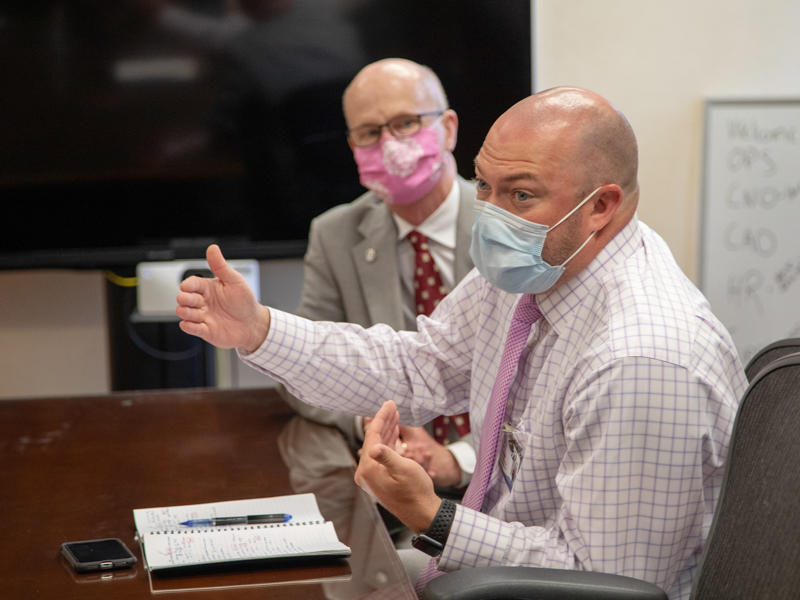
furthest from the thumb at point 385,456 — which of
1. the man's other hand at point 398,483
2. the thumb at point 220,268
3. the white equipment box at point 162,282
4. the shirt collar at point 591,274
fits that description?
the white equipment box at point 162,282

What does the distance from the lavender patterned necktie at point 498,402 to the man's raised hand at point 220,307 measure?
0.45 m

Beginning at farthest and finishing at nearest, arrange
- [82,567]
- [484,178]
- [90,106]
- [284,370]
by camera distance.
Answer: [90,106]
[284,370]
[484,178]
[82,567]

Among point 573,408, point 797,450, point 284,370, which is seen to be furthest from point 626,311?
point 284,370

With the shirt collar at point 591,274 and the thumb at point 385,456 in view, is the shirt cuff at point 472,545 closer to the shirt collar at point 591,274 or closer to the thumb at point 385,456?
the thumb at point 385,456

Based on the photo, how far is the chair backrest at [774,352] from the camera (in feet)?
3.81

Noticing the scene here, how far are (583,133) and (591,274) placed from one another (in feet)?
0.72

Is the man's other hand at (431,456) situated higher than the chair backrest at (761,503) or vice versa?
the chair backrest at (761,503)

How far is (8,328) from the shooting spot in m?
2.89

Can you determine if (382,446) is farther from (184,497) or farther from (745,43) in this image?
(745,43)

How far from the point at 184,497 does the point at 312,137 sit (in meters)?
1.65

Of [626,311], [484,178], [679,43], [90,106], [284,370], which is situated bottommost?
[284,370]

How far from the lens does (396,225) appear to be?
2.07 m

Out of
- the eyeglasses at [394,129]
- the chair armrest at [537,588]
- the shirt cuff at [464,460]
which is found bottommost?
the shirt cuff at [464,460]

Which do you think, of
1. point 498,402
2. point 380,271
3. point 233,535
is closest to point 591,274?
point 498,402
